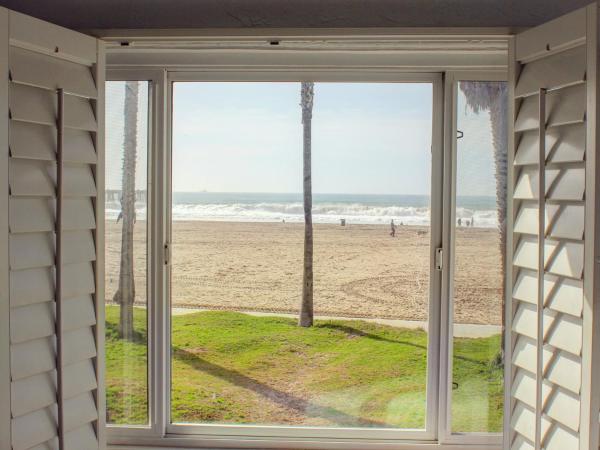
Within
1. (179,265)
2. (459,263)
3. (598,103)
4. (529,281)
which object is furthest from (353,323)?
(598,103)

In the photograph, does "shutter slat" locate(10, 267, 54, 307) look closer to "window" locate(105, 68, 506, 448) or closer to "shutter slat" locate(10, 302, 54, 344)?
"shutter slat" locate(10, 302, 54, 344)

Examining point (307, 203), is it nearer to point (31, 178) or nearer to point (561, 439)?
point (31, 178)

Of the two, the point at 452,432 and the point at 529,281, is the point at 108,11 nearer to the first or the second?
the point at 529,281

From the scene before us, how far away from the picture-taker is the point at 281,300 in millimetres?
3037

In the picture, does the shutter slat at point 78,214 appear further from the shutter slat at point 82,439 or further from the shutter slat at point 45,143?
the shutter slat at point 82,439

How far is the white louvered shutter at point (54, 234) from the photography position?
6.09ft

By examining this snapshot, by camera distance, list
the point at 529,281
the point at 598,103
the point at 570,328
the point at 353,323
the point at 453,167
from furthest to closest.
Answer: the point at 353,323 < the point at 453,167 < the point at 529,281 < the point at 570,328 < the point at 598,103

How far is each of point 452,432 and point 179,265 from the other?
1.42 m

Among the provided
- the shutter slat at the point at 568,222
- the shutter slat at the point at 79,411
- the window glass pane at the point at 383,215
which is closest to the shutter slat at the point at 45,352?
the shutter slat at the point at 79,411

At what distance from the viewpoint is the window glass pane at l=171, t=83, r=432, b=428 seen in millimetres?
2586

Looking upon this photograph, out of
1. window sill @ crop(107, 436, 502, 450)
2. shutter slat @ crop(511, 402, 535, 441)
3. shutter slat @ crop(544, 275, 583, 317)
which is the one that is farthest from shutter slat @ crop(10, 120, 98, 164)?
shutter slat @ crop(511, 402, 535, 441)

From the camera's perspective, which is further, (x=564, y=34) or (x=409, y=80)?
(x=409, y=80)

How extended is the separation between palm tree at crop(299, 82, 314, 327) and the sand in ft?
0.11

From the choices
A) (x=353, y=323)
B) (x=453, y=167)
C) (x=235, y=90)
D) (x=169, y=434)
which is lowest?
(x=169, y=434)
